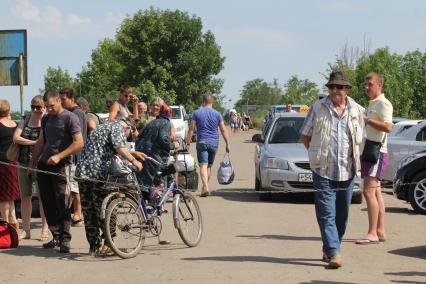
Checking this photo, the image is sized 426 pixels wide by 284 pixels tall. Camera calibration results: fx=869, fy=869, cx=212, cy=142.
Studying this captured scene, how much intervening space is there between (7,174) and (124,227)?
2.21 m

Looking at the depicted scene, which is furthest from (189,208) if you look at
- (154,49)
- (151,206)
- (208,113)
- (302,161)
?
(154,49)

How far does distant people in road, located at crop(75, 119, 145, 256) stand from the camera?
929 centimetres

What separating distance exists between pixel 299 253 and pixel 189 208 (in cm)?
145

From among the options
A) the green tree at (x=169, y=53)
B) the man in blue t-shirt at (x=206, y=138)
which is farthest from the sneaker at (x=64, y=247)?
the green tree at (x=169, y=53)

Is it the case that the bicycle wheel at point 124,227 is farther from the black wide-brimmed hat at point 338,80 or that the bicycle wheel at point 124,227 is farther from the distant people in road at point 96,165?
the black wide-brimmed hat at point 338,80

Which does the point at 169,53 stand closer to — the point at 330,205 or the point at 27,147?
the point at 27,147

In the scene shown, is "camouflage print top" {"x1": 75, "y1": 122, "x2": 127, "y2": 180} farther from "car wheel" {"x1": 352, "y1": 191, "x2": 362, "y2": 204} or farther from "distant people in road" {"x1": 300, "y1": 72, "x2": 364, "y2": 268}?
"car wheel" {"x1": 352, "y1": 191, "x2": 362, "y2": 204}

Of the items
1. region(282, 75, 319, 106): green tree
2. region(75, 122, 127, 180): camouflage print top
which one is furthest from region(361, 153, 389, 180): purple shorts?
region(282, 75, 319, 106): green tree

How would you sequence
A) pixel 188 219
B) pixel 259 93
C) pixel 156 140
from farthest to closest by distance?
pixel 259 93 < pixel 156 140 < pixel 188 219

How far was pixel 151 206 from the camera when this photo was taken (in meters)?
9.98

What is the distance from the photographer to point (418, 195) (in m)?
13.5

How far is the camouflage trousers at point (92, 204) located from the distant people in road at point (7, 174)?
62.5 inches

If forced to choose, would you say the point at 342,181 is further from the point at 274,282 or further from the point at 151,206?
the point at 151,206

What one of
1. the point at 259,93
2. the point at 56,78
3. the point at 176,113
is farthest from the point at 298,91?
the point at 176,113
